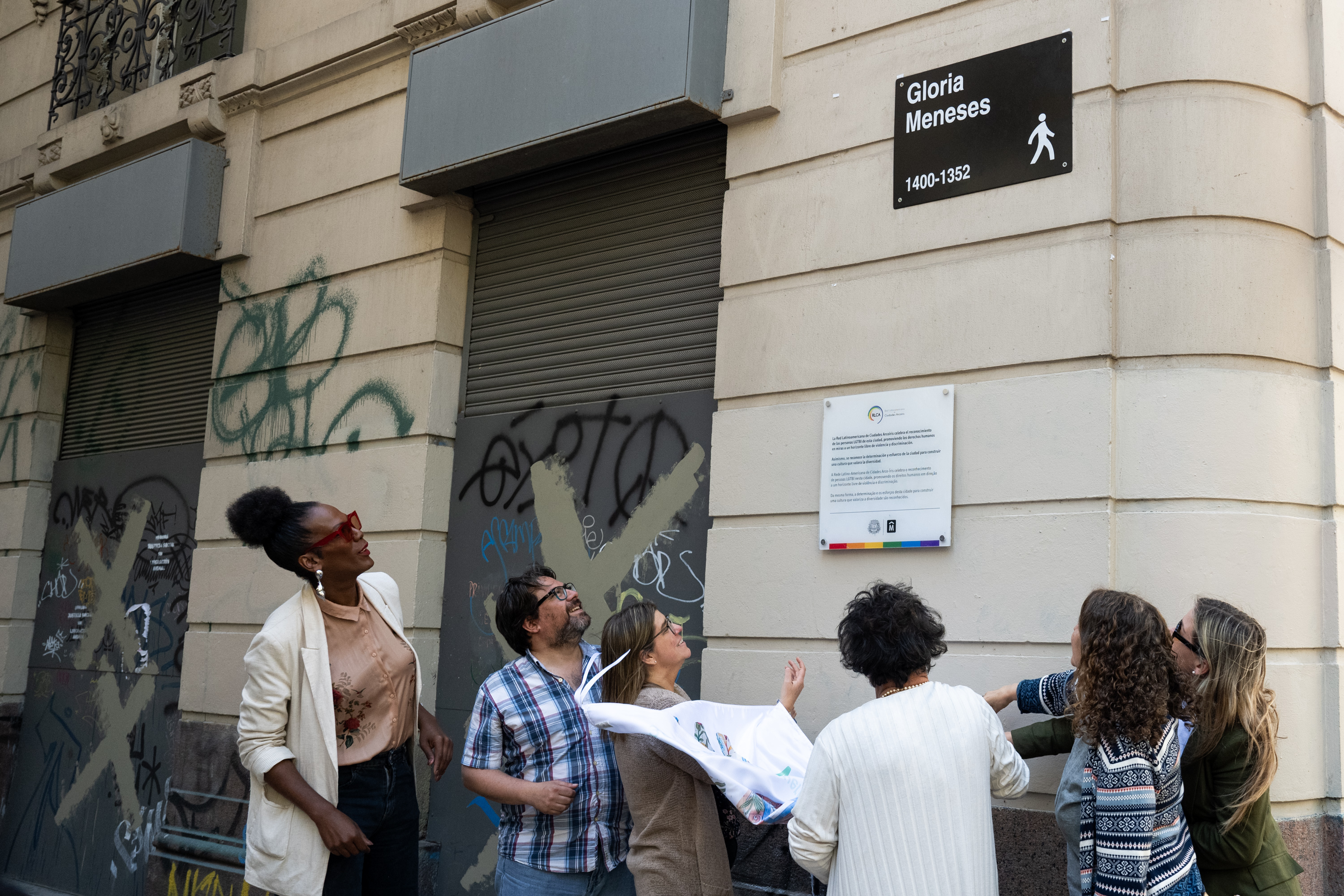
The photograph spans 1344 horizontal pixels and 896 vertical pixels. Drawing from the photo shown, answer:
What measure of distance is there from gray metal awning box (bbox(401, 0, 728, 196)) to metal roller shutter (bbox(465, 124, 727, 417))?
207mm

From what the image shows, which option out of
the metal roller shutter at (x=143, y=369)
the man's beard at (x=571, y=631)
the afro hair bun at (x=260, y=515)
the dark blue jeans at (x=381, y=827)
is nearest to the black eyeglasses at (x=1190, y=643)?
the man's beard at (x=571, y=631)

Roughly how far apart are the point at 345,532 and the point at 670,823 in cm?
151

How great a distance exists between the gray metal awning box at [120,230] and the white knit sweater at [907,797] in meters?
5.81

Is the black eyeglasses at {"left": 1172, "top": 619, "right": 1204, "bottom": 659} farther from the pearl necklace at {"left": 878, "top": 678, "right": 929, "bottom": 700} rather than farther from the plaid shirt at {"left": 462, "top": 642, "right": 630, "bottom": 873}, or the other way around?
the plaid shirt at {"left": 462, "top": 642, "right": 630, "bottom": 873}

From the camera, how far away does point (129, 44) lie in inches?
342

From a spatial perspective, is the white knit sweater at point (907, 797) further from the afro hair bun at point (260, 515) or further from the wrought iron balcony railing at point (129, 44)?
the wrought iron balcony railing at point (129, 44)

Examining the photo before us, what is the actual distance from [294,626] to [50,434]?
5.99 m

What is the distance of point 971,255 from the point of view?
4379 mm

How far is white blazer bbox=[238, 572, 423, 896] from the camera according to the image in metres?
3.88

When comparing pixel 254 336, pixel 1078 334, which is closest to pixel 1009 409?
pixel 1078 334

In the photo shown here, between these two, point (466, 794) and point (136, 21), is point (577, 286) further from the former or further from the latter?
point (136, 21)

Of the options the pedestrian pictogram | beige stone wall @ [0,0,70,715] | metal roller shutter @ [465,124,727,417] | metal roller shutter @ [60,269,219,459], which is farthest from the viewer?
beige stone wall @ [0,0,70,715]

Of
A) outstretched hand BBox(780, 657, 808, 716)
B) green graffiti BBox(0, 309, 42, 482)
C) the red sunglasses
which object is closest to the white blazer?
the red sunglasses

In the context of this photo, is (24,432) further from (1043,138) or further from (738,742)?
(1043,138)
